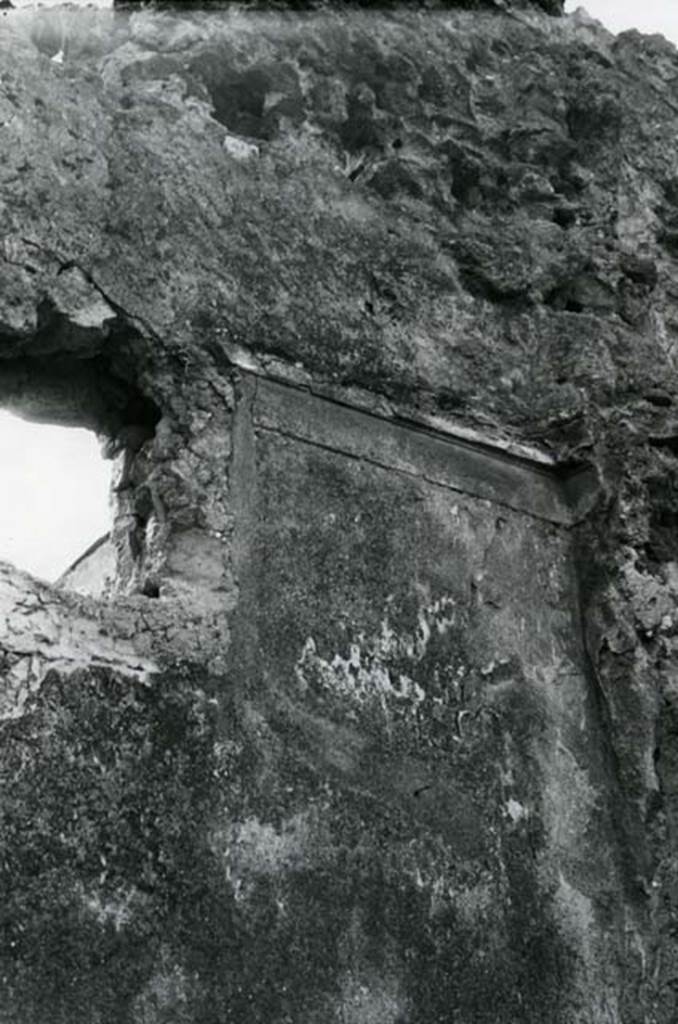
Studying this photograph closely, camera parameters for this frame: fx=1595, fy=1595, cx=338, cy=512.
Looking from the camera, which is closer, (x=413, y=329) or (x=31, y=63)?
(x=31, y=63)

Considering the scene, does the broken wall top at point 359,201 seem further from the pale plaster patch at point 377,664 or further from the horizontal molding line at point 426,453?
the pale plaster patch at point 377,664

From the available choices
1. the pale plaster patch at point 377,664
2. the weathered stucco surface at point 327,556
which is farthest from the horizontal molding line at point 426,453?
the pale plaster patch at point 377,664

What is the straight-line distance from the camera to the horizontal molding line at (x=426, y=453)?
4.19 m

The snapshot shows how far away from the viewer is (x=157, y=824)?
3.51 m

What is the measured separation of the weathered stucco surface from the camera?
138 inches

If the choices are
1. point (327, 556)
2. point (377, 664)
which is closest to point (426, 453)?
point (327, 556)

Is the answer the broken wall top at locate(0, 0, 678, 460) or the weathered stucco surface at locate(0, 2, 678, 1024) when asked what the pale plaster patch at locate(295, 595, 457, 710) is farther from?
the broken wall top at locate(0, 0, 678, 460)

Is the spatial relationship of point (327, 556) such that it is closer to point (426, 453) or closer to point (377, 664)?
point (377, 664)

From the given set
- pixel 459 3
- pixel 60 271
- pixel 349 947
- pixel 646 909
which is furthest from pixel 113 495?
pixel 459 3

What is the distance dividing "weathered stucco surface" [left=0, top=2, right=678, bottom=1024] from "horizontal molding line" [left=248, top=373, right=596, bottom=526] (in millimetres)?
12

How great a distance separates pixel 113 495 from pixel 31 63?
114 centimetres

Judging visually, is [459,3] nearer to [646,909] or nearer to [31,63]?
[31,63]

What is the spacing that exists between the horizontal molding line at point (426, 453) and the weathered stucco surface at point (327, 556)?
0.01 metres

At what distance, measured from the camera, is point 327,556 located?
13.4ft
